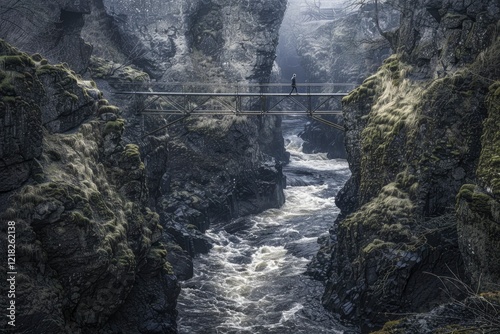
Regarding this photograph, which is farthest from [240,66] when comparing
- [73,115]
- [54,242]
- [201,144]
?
[54,242]

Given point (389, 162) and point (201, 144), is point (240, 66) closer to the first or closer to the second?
point (201, 144)

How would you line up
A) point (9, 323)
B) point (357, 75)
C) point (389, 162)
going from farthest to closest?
point (357, 75) → point (389, 162) → point (9, 323)

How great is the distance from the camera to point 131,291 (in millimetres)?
23703

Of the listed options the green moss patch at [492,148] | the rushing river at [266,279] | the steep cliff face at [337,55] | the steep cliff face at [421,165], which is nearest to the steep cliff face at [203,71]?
the rushing river at [266,279]

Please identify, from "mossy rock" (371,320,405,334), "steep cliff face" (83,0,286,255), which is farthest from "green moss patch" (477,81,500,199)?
"steep cliff face" (83,0,286,255)

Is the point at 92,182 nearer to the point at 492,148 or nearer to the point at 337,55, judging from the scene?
the point at 492,148

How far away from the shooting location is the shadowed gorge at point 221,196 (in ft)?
61.1

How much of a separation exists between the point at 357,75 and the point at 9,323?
5715cm

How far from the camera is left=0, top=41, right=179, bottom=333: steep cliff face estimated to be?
59.6 feet

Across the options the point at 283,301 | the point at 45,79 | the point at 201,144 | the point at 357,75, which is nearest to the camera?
the point at 45,79

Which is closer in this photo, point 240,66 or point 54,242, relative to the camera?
point 54,242

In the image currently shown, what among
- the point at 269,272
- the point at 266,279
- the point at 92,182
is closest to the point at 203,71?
the point at 269,272

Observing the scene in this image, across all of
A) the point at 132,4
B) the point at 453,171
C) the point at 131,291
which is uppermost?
the point at 132,4

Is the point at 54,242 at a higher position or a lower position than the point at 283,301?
higher
